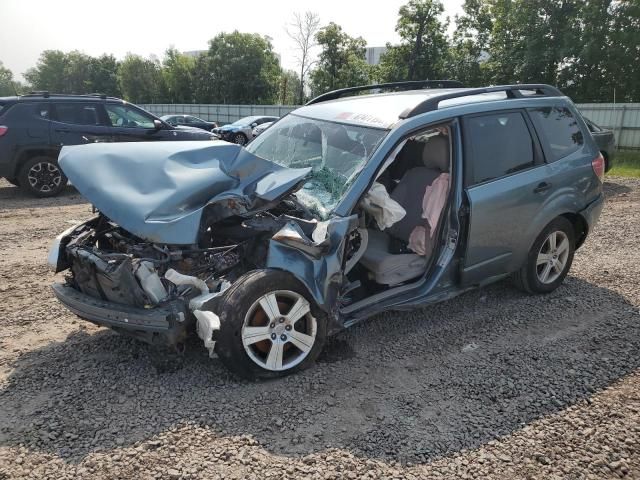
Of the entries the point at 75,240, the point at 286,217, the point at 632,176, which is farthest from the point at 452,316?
the point at 632,176

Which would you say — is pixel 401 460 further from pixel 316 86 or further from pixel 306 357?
pixel 316 86

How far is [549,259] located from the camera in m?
Answer: 4.68

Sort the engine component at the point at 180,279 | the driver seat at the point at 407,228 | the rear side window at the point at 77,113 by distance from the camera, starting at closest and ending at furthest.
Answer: the engine component at the point at 180,279 → the driver seat at the point at 407,228 → the rear side window at the point at 77,113

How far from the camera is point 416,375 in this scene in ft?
11.4

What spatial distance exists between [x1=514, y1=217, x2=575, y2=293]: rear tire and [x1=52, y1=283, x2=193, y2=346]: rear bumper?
3.12 m

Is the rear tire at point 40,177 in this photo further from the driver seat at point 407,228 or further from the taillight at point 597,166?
the taillight at point 597,166

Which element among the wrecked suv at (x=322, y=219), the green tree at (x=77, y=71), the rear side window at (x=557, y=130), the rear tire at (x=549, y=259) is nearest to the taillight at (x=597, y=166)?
the wrecked suv at (x=322, y=219)

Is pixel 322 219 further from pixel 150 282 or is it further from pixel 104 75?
pixel 104 75

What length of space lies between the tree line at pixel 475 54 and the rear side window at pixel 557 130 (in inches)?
899

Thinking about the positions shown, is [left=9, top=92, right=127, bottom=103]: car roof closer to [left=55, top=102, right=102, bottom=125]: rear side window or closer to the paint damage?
[left=55, top=102, right=102, bottom=125]: rear side window

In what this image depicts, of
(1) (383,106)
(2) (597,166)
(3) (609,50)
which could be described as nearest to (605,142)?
(2) (597,166)

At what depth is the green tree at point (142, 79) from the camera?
6016 centimetres

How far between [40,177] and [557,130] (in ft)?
28.6

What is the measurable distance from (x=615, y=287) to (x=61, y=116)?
9425 mm
